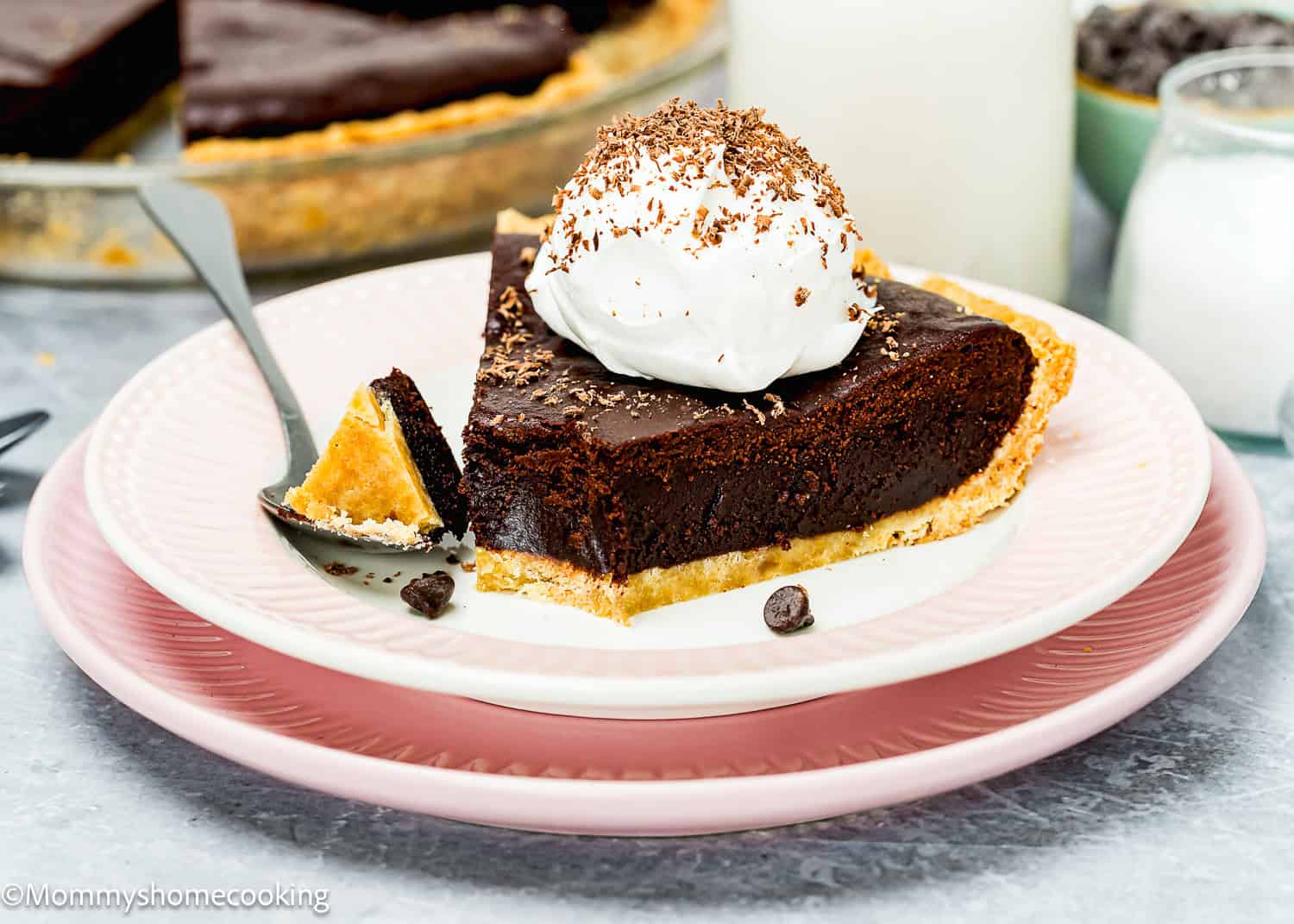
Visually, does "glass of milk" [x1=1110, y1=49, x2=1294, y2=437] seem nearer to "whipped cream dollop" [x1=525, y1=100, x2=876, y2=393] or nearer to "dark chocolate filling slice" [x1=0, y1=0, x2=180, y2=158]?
"whipped cream dollop" [x1=525, y1=100, x2=876, y2=393]

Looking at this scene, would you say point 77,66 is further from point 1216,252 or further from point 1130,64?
point 1216,252

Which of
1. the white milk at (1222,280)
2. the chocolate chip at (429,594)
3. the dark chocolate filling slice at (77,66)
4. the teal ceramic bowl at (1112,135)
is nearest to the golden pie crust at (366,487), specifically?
the chocolate chip at (429,594)

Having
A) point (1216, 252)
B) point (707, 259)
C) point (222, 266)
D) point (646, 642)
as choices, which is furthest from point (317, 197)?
point (1216, 252)

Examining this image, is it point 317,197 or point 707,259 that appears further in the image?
point 317,197

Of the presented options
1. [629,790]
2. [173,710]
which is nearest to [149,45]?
[173,710]

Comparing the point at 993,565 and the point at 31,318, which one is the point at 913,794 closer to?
the point at 993,565

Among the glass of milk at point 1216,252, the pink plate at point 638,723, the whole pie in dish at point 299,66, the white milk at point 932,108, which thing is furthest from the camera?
the whole pie in dish at point 299,66

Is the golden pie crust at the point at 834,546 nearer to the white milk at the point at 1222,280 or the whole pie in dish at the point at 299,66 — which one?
the white milk at the point at 1222,280

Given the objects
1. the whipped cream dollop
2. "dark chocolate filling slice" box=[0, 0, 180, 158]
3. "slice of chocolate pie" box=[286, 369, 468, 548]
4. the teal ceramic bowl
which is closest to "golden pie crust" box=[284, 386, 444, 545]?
"slice of chocolate pie" box=[286, 369, 468, 548]
